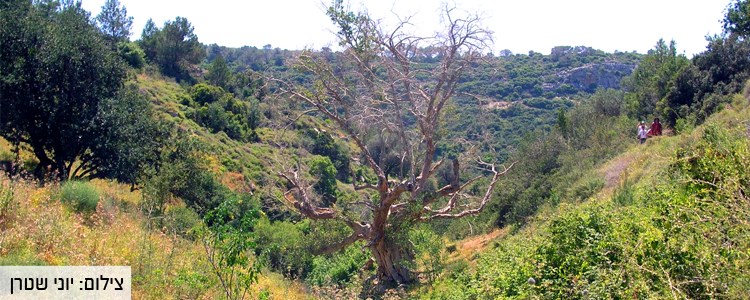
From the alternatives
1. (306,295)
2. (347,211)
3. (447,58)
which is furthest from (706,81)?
(306,295)

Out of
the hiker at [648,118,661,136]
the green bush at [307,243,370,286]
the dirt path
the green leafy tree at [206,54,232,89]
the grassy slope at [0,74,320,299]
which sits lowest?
the green bush at [307,243,370,286]

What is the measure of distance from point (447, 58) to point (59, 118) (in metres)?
10.5

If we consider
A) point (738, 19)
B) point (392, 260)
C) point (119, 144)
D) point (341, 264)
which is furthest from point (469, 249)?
point (738, 19)

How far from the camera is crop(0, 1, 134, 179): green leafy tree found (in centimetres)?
1510

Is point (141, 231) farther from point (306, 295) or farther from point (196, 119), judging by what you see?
point (196, 119)

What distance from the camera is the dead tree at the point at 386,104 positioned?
47.7 feet

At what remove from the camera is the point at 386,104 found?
52.0 feet

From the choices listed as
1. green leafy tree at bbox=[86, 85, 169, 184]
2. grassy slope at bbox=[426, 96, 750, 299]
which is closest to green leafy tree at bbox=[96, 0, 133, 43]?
green leafy tree at bbox=[86, 85, 169, 184]

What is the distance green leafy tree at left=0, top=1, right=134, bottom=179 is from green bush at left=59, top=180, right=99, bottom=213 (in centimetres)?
569

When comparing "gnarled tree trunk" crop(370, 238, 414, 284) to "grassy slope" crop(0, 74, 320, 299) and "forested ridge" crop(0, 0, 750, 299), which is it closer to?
"forested ridge" crop(0, 0, 750, 299)

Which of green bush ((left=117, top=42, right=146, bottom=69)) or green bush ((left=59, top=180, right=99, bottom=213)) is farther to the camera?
green bush ((left=117, top=42, right=146, bottom=69))

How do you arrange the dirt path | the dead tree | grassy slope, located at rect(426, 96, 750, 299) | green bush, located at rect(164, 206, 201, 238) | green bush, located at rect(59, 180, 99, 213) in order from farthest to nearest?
the dirt path → the dead tree → green bush, located at rect(164, 206, 201, 238) → green bush, located at rect(59, 180, 99, 213) → grassy slope, located at rect(426, 96, 750, 299)

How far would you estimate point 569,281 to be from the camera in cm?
640

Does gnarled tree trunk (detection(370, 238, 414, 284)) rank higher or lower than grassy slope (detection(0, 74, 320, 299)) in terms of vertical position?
lower
